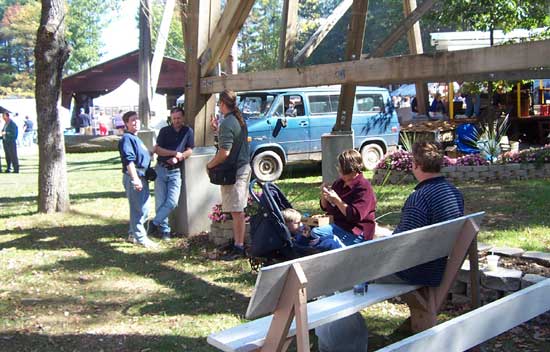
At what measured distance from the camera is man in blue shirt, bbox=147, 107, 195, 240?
7.40 m

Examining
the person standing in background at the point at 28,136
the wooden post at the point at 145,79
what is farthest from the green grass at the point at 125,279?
the person standing in background at the point at 28,136

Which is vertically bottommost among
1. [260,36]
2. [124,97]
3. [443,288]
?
[443,288]

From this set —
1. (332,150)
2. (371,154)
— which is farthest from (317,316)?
(371,154)

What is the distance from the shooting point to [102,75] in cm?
2744

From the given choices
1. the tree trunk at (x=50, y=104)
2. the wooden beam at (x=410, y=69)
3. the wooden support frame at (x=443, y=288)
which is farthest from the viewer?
the tree trunk at (x=50, y=104)

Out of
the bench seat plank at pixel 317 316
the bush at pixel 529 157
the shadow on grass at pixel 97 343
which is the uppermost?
the bush at pixel 529 157

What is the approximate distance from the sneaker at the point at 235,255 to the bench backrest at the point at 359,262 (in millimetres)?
3043

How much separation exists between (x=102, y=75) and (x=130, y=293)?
927 inches

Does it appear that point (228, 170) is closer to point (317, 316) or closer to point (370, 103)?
point (317, 316)

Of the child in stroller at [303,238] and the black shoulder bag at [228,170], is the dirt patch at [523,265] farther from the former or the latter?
the black shoulder bag at [228,170]

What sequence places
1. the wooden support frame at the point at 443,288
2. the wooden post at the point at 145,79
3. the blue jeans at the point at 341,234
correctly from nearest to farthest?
the wooden support frame at the point at 443,288 → the blue jeans at the point at 341,234 → the wooden post at the point at 145,79

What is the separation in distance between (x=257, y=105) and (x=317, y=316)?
1066 cm

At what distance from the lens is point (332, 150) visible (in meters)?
8.77

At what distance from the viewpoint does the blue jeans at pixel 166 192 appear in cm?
740
